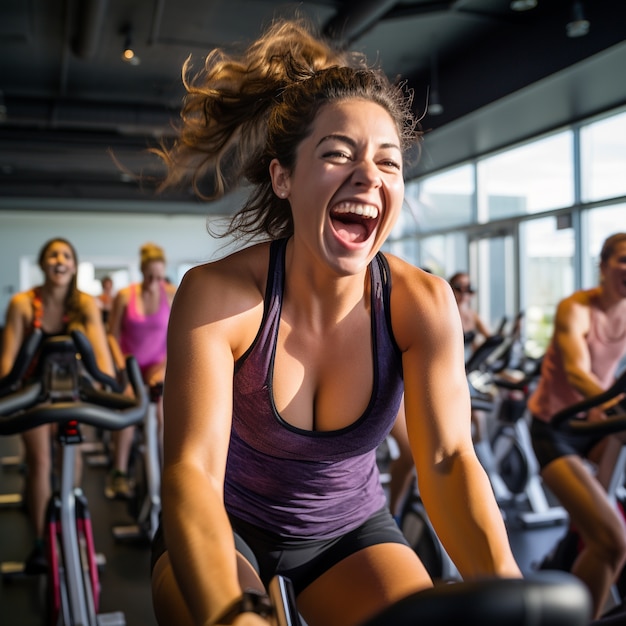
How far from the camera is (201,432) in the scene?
1104mm

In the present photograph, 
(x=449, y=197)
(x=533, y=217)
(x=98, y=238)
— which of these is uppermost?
(x=98, y=238)

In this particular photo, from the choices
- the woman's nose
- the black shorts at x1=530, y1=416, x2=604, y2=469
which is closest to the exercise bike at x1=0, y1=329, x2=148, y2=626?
the woman's nose

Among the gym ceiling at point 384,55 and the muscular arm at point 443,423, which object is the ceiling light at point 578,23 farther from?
the muscular arm at point 443,423

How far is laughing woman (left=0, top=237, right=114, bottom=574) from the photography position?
3283 mm

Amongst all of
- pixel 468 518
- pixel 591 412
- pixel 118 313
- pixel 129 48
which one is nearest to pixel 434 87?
pixel 129 48

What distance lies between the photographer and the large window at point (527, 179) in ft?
23.6

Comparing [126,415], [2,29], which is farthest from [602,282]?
[2,29]

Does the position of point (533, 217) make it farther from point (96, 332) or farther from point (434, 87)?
point (96, 332)

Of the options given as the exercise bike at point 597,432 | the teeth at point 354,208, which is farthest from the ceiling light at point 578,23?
the teeth at point 354,208

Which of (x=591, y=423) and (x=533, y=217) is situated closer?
(x=591, y=423)

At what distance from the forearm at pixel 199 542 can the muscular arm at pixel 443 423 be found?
0.34 m

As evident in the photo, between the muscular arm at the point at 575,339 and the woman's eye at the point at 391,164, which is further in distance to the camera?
the muscular arm at the point at 575,339

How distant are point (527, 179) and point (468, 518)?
7185 mm

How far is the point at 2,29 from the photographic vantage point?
6.65 meters
